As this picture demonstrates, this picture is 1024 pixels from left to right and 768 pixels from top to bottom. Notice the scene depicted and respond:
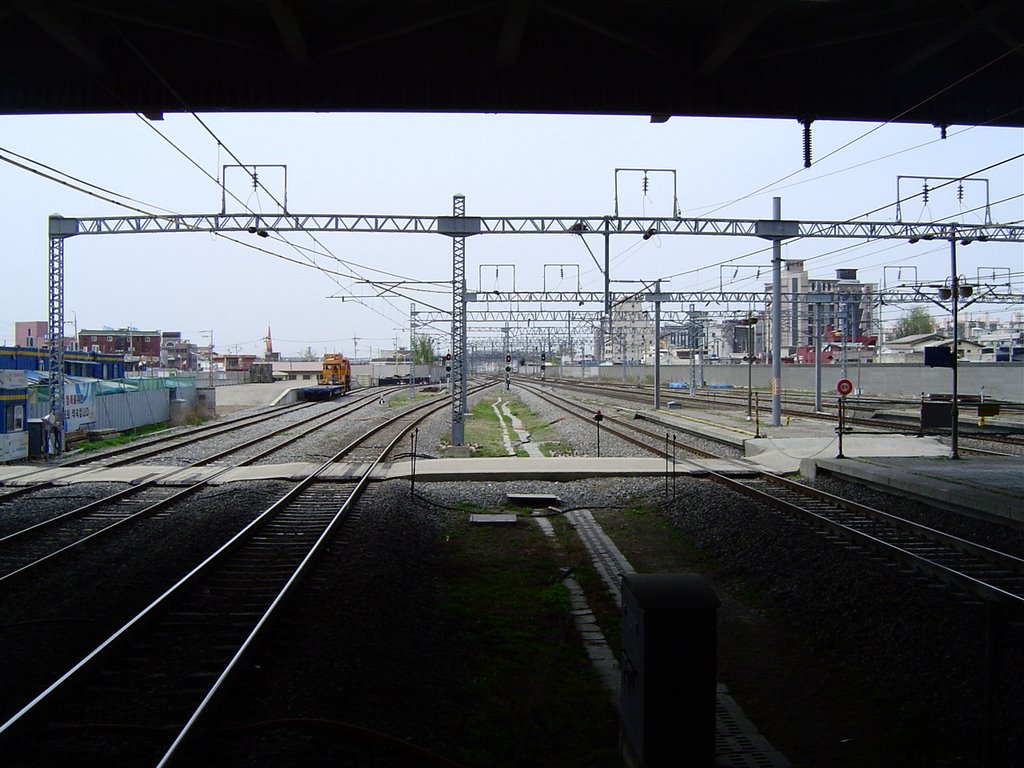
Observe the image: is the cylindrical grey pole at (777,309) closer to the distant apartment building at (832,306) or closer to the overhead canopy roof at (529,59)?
the distant apartment building at (832,306)

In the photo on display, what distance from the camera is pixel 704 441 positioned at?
79.6 ft

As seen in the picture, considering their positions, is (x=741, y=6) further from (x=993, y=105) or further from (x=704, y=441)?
(x=704, y=441)

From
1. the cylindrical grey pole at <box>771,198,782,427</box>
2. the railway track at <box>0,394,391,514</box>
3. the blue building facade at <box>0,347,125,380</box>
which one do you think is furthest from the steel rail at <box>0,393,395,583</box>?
the blue building facade at <box>0,347,125,380</box>

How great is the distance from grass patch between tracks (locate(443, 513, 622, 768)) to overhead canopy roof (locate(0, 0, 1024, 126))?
7.13m

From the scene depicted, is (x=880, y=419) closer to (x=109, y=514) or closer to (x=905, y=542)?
(x=905, y=542)

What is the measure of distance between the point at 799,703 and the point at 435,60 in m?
10.3

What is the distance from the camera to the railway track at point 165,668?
4902 millimetres

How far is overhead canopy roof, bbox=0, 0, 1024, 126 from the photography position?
1079 cm

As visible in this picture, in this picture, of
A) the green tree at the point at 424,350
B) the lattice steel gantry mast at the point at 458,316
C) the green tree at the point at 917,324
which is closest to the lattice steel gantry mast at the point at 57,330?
the lattice steel gantry mast at the point at 458,316

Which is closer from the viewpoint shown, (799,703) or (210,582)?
(799,703)

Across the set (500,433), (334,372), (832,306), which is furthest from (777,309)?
(334,372)

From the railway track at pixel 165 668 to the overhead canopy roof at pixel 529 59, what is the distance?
6.98 meters

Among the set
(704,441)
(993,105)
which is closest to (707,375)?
(704,441)

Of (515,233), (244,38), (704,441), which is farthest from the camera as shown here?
(704,441)
